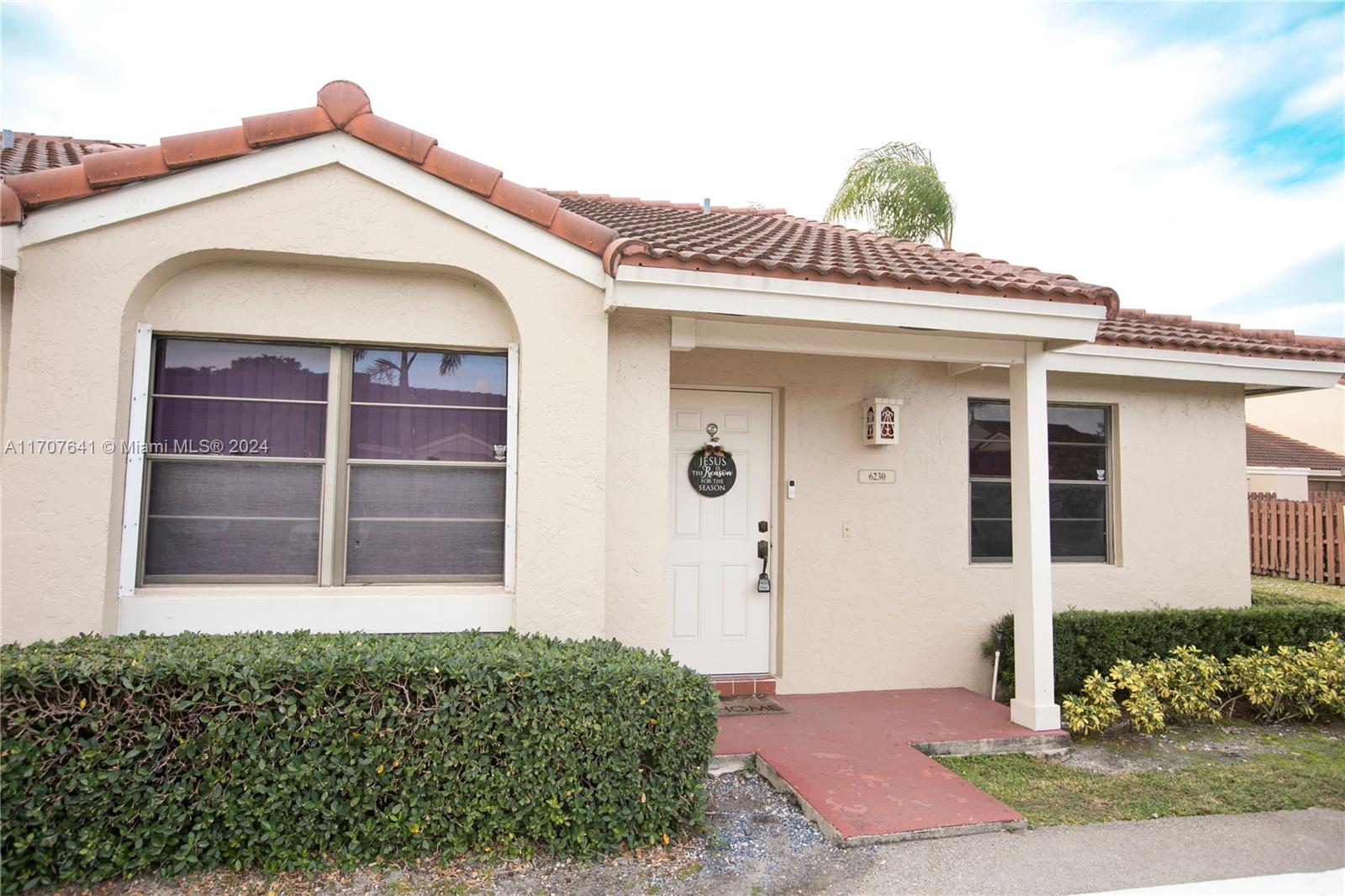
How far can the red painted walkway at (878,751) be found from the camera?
4168 millimetres

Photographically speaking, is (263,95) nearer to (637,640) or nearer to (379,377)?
(379,377)

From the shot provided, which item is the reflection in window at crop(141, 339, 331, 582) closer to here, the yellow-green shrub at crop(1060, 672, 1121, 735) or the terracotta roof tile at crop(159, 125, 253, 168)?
the terracotta roof tile at crop(159, 125, 253, 168)

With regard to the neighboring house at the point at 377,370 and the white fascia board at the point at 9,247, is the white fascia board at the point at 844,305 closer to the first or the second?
the neighboring house at the point at 377,370

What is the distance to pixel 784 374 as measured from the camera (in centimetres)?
660

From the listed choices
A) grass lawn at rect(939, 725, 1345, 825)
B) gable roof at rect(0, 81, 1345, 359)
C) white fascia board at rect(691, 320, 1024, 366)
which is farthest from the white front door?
grass lawn at rect(939, 725, 1345, 825)

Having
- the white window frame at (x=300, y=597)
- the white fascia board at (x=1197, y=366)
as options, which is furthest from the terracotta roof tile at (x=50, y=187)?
the white fascia board at (x=1197, y=366)

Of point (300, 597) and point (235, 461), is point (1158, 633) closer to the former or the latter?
point (300, 597)

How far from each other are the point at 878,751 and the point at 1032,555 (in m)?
1.92

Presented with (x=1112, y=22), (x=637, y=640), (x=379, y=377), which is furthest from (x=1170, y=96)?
(x=379, y=377)

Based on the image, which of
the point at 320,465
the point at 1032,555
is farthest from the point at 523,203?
the point at 1032,555

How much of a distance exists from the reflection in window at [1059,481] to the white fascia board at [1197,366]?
0.58 meters

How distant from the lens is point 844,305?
16.4 ft

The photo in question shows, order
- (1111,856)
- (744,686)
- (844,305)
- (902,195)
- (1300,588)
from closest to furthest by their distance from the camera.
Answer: (1111,856) < (844,305) < (744,686) < (902,195) < (1300,588)

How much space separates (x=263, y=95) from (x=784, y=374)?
22.1 ft
